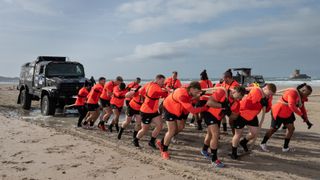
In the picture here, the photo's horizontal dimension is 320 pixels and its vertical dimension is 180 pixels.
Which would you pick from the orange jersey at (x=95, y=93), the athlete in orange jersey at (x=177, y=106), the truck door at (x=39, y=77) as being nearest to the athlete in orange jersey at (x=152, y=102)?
the athlete in orange jersey at (x=177, y=106)

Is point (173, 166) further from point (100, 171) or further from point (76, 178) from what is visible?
point (76, 178)

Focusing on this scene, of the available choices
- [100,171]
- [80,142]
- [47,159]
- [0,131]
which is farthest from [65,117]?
[100,171]

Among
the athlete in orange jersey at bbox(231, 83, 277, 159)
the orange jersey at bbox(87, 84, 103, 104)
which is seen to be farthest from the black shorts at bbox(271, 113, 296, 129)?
the orange jersey at bbox(87, 84, 103, 104)

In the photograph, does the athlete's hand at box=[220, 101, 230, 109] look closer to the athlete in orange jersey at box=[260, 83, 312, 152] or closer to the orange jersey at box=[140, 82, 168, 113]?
the orange jersey at box=[140, 82, 168, 113]

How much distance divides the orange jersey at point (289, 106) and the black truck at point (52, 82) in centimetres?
843

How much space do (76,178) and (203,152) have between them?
261 cm

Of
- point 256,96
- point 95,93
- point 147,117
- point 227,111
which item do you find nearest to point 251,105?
point 256,96

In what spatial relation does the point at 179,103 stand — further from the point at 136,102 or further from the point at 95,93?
the point at 95,93

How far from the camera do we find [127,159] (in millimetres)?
6992

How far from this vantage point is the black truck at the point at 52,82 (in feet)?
46.5

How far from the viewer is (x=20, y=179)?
5.77m

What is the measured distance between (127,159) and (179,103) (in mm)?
1400

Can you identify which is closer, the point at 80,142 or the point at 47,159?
the point at 47,159

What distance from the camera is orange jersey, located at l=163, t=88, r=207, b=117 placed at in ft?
22.2
